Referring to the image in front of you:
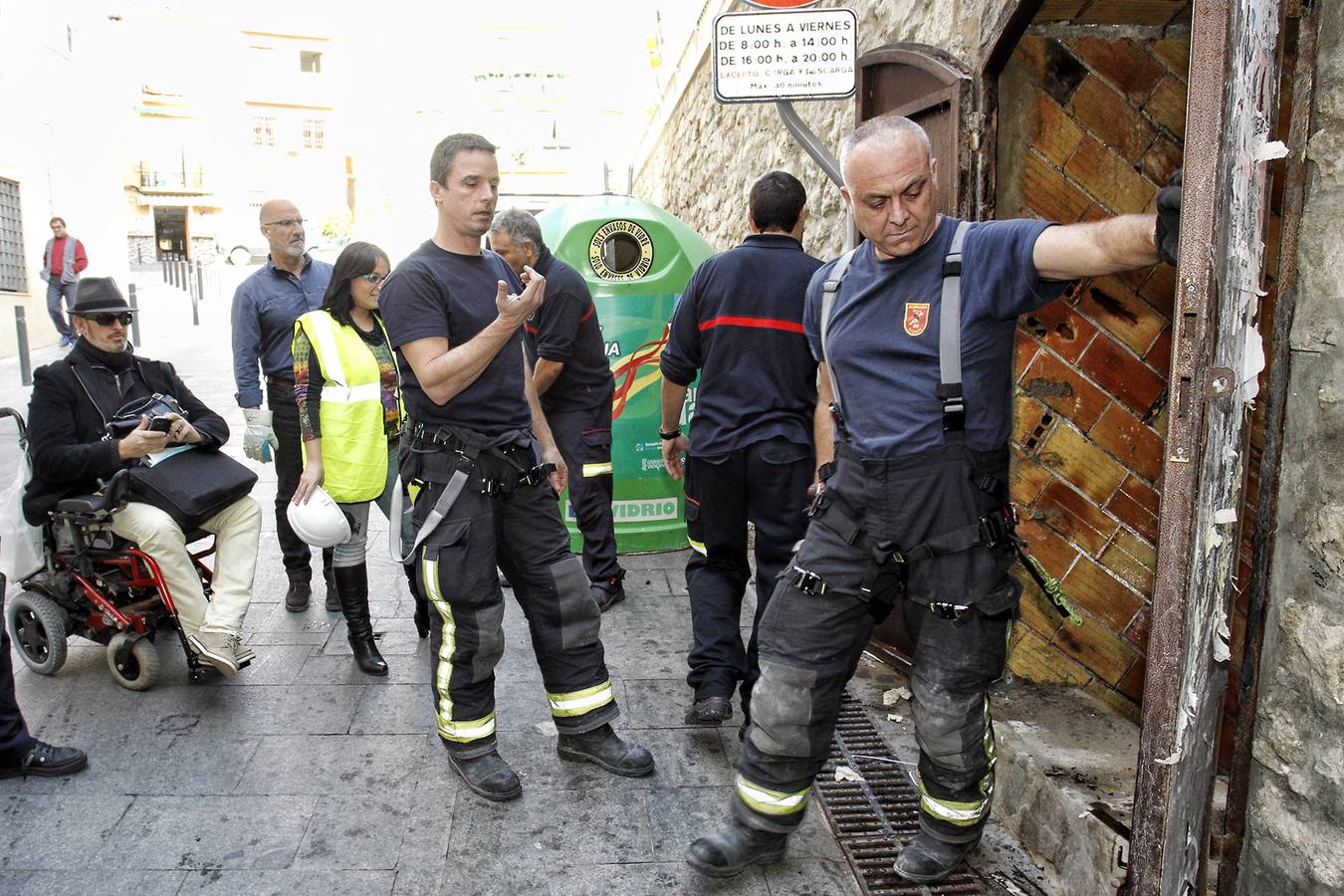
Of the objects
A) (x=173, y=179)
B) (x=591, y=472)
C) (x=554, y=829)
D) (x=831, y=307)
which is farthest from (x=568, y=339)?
(x=173, y=179)

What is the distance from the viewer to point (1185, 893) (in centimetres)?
214

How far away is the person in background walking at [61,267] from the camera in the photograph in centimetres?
1466

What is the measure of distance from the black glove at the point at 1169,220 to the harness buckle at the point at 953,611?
1.03m

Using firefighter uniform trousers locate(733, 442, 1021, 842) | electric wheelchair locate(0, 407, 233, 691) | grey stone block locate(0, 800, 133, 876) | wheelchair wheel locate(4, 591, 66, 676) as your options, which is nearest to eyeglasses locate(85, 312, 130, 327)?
electric wheelchair locate(0, 407, 233, 691)

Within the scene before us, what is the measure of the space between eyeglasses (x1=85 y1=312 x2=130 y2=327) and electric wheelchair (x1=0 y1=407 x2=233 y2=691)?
57 centimetres

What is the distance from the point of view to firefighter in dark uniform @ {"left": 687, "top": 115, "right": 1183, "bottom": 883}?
2605mm

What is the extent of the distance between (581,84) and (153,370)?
109 feet

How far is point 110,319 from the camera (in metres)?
4.21

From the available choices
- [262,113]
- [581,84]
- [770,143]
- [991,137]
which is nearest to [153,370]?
[991,137]

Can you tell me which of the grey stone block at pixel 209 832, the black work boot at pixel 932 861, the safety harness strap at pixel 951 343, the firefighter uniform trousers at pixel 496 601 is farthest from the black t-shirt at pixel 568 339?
the black work boot at pixel 932 861

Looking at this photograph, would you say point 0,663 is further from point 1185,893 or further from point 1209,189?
point 1209,189

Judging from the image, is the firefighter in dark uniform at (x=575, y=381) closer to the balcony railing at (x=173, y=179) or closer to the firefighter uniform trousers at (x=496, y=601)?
the firefighter uniform trousers at (x=496, y=601)

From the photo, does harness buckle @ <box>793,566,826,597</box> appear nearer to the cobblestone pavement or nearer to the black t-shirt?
the cobblestone pavement

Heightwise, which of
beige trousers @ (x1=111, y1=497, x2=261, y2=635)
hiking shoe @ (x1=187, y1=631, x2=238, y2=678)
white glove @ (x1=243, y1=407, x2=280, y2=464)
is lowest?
hiking shoe @ (x1=187, y1=631, x2=238, y2=678)
